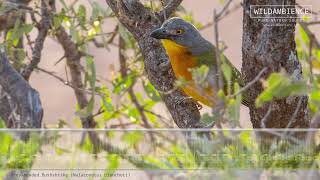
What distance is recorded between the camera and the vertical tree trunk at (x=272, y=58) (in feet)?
10.2

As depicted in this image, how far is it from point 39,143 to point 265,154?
666 millimetres

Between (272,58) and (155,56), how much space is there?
0.69m

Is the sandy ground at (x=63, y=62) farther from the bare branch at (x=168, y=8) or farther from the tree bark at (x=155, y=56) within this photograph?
the tree bark at (x=155, y=56)

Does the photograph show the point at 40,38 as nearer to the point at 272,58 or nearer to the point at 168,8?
the point at 168,8

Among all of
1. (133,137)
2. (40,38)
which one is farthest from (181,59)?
(133,137)

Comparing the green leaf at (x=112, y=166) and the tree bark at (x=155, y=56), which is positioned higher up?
the tree bark at (x=155, y=56)

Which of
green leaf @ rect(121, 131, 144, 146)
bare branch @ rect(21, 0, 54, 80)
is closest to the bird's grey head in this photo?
bare branch @ rect(21, 0, 54, 80)

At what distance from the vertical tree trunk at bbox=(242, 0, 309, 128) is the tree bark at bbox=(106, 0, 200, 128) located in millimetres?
367

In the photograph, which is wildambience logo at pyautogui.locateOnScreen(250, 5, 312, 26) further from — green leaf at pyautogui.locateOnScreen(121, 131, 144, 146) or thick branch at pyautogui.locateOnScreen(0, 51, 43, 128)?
thick branch at pyautogui.locateOnScreen(0, 51, 43, 128)

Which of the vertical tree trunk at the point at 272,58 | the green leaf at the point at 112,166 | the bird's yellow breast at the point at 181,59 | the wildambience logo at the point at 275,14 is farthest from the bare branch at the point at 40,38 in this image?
the green leaf at the point at 112,166

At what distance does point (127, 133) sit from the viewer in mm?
2369

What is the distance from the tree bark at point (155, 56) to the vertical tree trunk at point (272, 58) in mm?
367

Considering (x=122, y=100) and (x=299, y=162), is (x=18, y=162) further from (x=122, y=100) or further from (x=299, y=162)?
(x=122, y=100)

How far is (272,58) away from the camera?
123 inches
